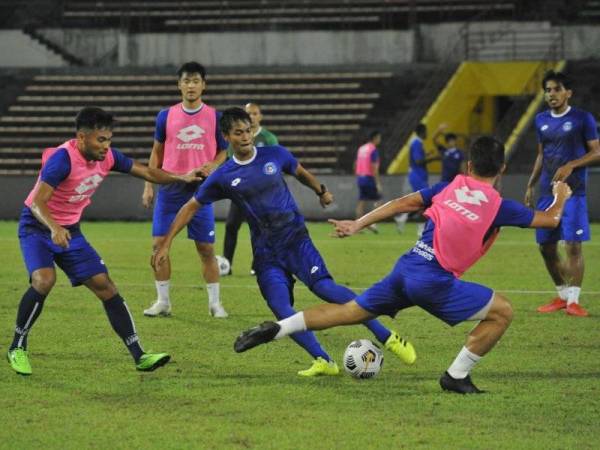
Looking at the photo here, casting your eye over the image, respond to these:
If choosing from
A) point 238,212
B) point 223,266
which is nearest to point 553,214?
point 238,212

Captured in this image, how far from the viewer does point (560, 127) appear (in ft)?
38.8

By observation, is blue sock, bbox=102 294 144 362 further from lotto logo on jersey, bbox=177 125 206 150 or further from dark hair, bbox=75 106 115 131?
lotto logo on jersey, bbox=177 125 206 150

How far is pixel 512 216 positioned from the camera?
299 inches

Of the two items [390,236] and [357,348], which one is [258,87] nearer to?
[390,236]

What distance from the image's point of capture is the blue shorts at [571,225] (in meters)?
11.9

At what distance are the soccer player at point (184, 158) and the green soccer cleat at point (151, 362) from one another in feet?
9.95

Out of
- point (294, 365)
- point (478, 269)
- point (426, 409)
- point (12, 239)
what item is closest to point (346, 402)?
point (426, 409)

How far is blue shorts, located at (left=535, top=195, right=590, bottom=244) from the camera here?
1192cm

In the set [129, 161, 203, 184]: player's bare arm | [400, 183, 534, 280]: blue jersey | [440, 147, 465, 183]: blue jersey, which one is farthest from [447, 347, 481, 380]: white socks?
[440, 147, 465, 183]: blue jersey

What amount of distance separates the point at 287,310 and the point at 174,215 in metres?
3.35

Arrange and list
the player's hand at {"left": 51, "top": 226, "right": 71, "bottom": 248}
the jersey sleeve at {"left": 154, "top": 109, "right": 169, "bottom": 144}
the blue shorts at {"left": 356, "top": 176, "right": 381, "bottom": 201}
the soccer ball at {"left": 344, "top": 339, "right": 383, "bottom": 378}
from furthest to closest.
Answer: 1. the blue shorts at {"left": 356, "top": 176, "right": 381, "bottom": 201}
2. the jersey sleeve at {"left": 154, "top": 109, "right": 169, "bottom": 144}
3. the soccer ball at {"left": 344, "top": 339, "right": 383, "bottom": 378}
4. the player's hand at {"left": 51, "top": 226, "right": 71, "bottom": 248}

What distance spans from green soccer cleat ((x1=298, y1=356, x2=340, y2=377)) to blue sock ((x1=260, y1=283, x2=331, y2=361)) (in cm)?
4

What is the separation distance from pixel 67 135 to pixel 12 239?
12291 mm

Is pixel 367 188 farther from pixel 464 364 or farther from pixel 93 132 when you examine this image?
pixel 464 364
